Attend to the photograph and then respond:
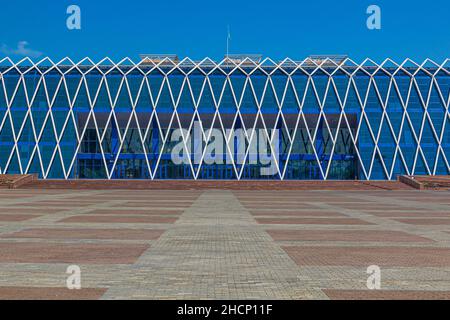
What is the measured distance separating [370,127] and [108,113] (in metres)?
32.8

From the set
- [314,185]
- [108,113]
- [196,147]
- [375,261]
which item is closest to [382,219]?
[375,261]

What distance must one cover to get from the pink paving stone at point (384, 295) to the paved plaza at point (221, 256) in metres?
0.02

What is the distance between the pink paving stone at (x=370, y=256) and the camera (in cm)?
1139

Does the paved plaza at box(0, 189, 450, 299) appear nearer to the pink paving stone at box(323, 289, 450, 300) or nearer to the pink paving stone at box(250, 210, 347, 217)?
the pink paving stone at box(323, 289, 450, 300)

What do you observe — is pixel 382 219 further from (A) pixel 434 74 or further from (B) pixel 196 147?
(A) pixel 434 74

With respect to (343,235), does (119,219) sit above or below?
above

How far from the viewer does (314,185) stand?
173ft

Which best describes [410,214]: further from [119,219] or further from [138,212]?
[119,219]

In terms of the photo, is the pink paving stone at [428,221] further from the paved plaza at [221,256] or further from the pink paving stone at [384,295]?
the pink paving stone at [384,295]

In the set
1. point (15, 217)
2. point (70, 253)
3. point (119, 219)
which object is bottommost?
point (70, 253)

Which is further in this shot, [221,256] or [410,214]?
[410,214]

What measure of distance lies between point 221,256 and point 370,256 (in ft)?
12.1

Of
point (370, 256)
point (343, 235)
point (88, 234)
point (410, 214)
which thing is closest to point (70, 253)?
point (88, 234)

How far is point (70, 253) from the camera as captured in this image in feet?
40.6
